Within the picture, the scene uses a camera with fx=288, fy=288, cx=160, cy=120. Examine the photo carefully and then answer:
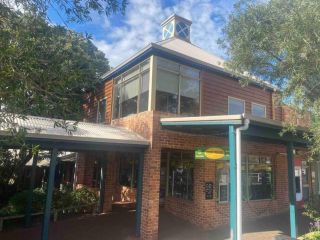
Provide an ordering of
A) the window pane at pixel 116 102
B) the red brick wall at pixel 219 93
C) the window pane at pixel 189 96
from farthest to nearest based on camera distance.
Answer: the window pane at pixel 116 102
the red brick wall at pixel 219 93
the window pane at pixel 189 96

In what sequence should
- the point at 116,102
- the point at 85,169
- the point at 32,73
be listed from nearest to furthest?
the point at 32,73
the point at 116,102
the point at 85,169

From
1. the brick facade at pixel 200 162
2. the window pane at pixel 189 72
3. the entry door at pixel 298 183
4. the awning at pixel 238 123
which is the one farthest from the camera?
the entry door at pixel 298 183

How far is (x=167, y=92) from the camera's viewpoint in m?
10.7

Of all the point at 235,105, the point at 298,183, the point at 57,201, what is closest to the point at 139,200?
the point at 57,201

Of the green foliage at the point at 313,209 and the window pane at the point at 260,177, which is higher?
the window pane at the point at 260,177

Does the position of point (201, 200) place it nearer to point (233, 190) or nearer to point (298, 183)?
point (233, 190)

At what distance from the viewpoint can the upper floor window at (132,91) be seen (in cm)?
1072

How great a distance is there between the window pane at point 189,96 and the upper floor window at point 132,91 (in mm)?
1480

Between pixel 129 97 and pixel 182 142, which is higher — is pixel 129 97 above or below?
above

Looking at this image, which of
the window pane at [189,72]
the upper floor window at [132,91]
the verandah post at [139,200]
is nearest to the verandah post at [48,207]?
the verandah post at [139,200]

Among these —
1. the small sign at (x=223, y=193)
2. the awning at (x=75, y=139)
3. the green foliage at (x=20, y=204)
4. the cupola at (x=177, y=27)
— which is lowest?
the green foliage at (x=20, y=204)

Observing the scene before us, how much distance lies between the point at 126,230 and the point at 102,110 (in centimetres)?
674

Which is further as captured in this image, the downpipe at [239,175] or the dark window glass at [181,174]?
the dark window glass at [181,174]

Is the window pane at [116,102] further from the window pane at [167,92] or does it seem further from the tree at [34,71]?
the tree at [34,71]
